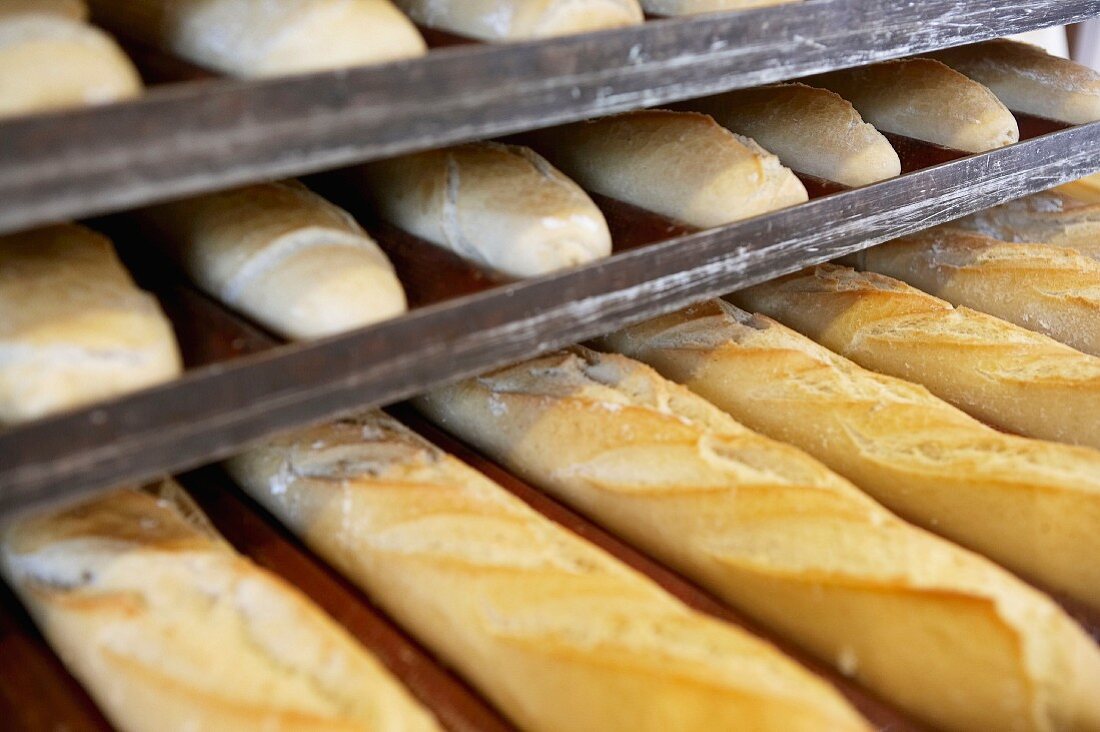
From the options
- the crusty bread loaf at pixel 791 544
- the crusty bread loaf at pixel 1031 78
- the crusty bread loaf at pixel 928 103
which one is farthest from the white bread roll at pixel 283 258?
the crusty bread loaf at pixel 1031 78

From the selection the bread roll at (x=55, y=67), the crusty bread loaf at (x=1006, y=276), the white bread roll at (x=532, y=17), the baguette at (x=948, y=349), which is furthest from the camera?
the crusty bread loaf at (x=1006, y=276)

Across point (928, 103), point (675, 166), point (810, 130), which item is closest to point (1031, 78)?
point (928, 103)

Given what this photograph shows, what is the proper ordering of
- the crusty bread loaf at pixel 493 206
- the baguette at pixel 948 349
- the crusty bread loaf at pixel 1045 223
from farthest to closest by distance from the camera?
the crusty bread loaf at pixel 1045 223 → the baguette at pixel 948 349 → the crusty bread loaf at pixel 493 206

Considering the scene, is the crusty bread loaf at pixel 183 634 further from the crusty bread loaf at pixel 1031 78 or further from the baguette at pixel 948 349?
the crusty bread loaf at pixel 1031 78

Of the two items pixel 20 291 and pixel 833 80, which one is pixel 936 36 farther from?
pixel 20 291

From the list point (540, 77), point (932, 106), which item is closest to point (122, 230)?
point (540, 77)

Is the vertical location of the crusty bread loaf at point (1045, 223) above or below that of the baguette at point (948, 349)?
above
